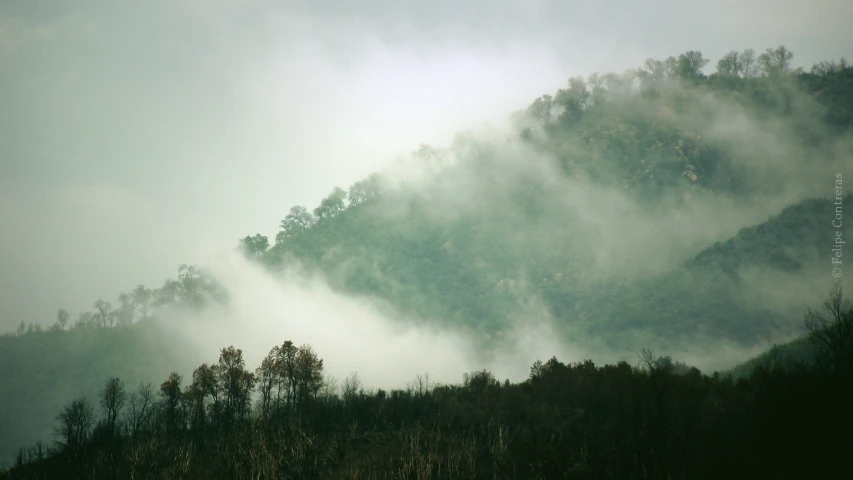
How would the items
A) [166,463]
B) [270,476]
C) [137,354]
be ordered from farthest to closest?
[137,354]
[166,463]
[270,476]

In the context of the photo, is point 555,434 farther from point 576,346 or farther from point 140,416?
point 576,346

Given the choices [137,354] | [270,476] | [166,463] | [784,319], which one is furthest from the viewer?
[137,354]

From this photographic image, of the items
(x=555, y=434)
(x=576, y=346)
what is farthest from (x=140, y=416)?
(x=576, y=346)

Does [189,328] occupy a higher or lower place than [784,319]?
higher

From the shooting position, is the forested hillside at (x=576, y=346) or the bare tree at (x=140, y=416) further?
the bare tree at (x=140, y=416)

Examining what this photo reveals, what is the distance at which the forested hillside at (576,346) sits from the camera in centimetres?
2258

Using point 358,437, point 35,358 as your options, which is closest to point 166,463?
point 358,437

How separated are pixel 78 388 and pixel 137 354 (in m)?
16.3

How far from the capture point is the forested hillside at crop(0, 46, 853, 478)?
889 inches

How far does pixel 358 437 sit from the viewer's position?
33.3m

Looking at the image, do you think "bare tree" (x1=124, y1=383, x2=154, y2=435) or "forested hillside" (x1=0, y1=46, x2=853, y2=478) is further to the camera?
"bare tree" (x1=124, y1=383, x2=154, y2=435)

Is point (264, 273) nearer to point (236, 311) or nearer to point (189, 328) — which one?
point (236, 311)

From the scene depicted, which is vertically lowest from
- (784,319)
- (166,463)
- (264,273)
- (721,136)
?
(166,463)

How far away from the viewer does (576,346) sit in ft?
495
